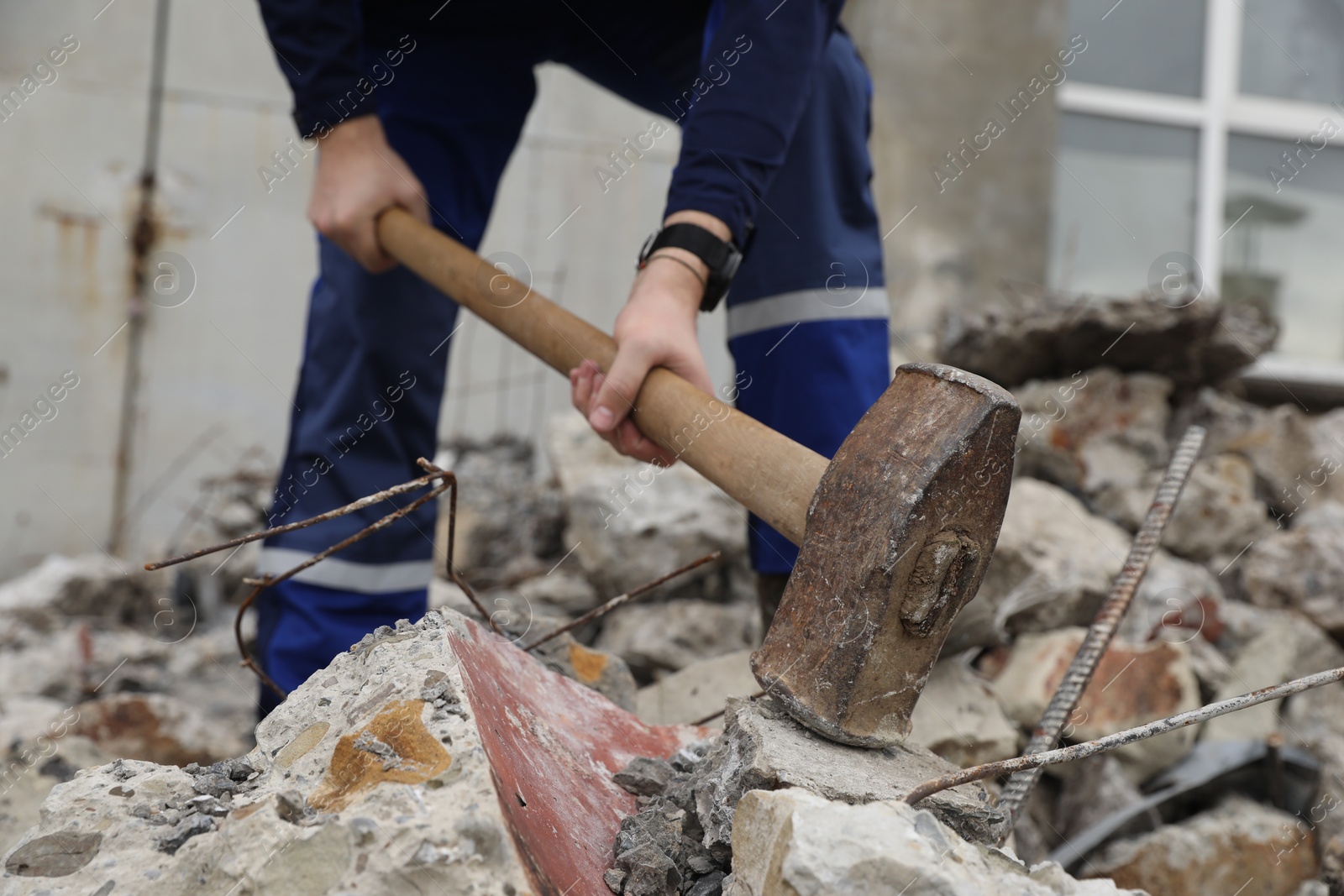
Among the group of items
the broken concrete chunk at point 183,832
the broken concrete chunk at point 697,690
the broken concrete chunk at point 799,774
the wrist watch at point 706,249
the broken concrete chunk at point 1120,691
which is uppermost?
the wrist watch at point 706,249

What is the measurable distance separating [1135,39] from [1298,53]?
865 mm

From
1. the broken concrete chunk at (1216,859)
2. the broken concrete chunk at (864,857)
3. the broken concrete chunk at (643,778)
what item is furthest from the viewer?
the broken concrete chunk at (1216,859)

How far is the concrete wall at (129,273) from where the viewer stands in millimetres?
3797

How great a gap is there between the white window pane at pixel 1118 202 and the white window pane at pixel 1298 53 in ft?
1.55

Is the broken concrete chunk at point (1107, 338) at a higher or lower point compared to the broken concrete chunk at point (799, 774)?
higher

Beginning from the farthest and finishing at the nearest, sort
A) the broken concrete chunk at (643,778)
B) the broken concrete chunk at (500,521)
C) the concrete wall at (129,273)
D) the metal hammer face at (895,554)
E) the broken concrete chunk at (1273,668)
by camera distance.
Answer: the concrete wall at (129,273) < the broken concrete chunk at (500,521) < the broken concrete chunk at (1273,668) < the broken concrete chunk at (643,778) < the metal hammer face at (895,554)

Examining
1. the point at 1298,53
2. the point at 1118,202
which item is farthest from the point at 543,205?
the point at 1298,53

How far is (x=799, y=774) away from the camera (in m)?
0.95

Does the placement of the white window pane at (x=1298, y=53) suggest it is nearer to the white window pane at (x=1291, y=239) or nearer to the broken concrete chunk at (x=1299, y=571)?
the white window pane at (x=1291, y=239)

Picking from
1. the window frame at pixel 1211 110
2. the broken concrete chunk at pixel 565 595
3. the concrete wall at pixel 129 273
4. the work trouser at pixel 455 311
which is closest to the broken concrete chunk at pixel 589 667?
the work trouser at pixel 455 311

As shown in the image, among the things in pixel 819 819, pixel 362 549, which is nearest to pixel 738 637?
pixel 362 549

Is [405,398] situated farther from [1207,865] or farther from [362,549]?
[1207,865]

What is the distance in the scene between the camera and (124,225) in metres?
3.89

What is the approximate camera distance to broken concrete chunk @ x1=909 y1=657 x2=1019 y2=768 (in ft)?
5.84
